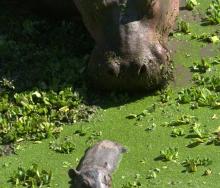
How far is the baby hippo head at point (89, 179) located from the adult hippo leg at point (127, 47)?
60.8 inches

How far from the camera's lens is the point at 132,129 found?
632 cm

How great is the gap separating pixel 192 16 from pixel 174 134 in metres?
2.19

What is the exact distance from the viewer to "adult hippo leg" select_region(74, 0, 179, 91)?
6672mm

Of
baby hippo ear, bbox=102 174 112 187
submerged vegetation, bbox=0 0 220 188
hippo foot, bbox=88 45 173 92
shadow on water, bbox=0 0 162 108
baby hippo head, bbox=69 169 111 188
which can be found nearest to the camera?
baby hippo head, bbox=69 169 111 188

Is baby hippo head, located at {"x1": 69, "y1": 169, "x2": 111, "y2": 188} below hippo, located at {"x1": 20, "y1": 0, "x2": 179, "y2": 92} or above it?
below

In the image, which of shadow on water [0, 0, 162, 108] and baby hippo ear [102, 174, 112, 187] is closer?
baby hippo ear [102, 174, 112, 187]

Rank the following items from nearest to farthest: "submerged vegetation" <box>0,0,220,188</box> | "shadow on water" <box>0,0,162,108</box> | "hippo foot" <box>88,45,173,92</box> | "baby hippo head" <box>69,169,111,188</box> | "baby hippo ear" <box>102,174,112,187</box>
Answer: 1. "baby hippo head" <box>69,169,111,188</box>
2. "baby hippo ear" <box>102,174,112,187</box>
3. "submerged vegetation" <box>0,0,220,188</box>
4. "hippo foot" <box>88,45,173,92</box>
5. "shadow on water" <box>0,0,162,108</box>

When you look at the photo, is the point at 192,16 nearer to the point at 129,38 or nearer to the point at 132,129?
the point at 129,38

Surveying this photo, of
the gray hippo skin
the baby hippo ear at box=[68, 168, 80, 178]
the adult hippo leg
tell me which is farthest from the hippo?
the baby hippo ear at box=[68, 168, 80, 178]

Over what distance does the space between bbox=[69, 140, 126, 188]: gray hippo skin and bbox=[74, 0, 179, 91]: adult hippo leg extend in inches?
35.3

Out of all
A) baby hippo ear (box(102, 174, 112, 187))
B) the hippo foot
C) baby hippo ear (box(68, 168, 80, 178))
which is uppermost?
the hippo foot

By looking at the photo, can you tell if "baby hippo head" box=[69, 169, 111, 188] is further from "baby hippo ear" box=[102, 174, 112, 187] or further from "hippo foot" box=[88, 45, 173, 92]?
"hippo foot" box=[88, 45, 173, 92]

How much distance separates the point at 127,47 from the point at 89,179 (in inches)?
71.5

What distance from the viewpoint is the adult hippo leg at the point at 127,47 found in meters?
6.67
